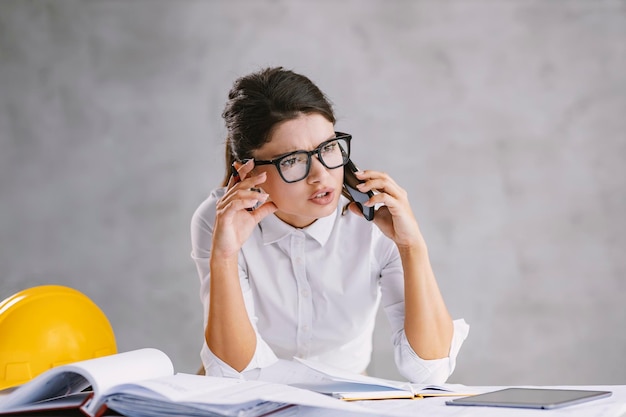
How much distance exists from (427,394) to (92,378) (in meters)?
0.58

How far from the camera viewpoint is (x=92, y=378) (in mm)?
979

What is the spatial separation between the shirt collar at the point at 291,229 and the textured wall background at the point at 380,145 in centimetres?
149

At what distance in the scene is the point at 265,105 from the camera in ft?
5.85

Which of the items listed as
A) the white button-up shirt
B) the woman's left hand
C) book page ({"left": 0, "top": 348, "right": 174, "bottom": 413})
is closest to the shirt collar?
the white button-up shirt

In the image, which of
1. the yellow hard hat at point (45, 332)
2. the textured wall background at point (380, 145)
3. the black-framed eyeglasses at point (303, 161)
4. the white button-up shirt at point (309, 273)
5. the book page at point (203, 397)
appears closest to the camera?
the book page at point (203, 397)

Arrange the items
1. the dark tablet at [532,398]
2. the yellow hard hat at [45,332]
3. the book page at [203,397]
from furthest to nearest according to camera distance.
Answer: the yellow hard hat at [45,332], the dark tablet at [532,398], the book page at [203,397]

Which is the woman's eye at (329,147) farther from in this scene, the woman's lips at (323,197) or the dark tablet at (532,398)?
the dark tablet at (532,398)

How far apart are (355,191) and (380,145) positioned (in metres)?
1.66

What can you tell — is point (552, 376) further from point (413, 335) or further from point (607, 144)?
point (413, 335)

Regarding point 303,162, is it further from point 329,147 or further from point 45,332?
point 45,332

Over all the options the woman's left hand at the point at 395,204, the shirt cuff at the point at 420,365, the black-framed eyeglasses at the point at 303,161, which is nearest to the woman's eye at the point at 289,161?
the black-framed eyeglasses at the point at 303,161

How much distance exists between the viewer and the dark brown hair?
1.76 metres

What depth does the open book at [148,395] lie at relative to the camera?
0.94 metres

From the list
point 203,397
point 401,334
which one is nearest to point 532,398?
point 203,397
